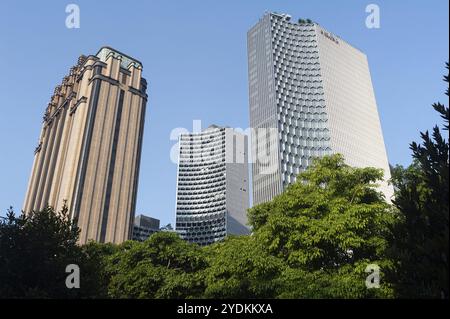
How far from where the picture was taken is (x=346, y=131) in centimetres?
13862

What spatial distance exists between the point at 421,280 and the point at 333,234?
1014 centimetres

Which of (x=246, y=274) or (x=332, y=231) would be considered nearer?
(x=332, y=231)

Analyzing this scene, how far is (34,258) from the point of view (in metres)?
18.7

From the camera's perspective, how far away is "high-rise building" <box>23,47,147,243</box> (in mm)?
85000

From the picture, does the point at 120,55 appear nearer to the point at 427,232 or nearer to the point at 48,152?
the point at 48,152

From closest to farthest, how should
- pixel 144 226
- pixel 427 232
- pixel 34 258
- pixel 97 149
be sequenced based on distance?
1. pixel 427 232
2. pixel 34 258
3. pixel 97 149
4. pixel 144 226

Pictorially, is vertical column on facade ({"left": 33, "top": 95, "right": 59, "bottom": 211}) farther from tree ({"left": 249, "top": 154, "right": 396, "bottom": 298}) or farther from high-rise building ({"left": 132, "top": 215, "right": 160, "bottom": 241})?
tree ({"left": 249, "top": 154, "right": 396, "bottom": 298})

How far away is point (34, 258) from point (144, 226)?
13736 centimetres

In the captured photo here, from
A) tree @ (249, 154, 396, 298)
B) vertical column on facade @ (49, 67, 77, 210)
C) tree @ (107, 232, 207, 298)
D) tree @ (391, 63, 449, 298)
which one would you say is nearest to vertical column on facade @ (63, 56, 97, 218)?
vertical column on facade @ (49, 67, 77, 210)

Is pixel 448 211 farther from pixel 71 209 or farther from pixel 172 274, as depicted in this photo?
pixel 71 209

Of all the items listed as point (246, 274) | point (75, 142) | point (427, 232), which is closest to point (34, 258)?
point (246, 274)

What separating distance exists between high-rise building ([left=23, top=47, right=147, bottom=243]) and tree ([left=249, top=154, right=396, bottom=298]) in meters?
64.5

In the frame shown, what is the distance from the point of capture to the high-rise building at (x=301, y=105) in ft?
442
